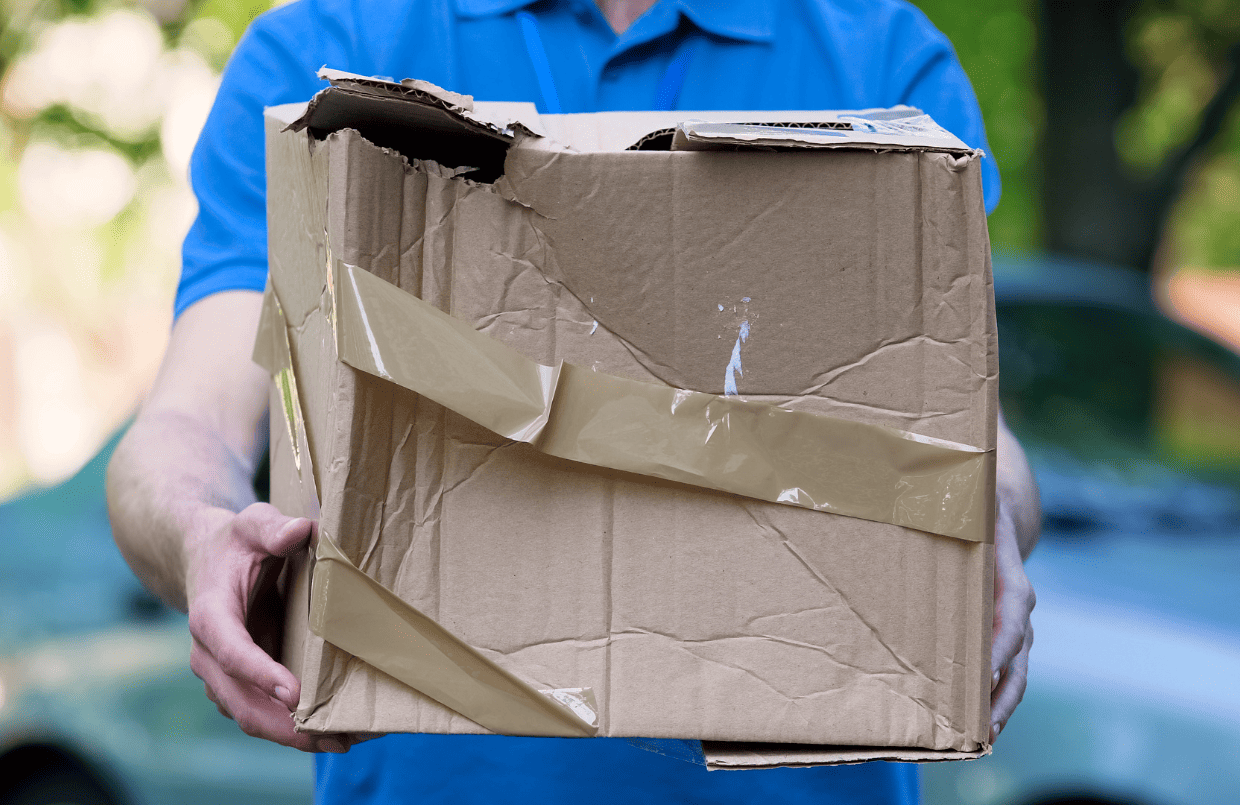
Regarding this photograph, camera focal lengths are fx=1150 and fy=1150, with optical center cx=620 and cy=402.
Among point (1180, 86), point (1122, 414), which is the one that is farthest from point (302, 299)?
point (1180, 86)

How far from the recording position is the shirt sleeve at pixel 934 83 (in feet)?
4.48

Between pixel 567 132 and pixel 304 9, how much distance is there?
54cm

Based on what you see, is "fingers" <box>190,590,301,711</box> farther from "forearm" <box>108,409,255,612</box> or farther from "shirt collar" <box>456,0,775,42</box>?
"shirt collar" <box>456,0,775,42</box>

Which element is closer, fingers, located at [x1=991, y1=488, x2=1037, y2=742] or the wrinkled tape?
the wrinkled tape

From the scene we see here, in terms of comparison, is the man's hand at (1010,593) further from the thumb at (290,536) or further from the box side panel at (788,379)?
the thumb at (290,536)

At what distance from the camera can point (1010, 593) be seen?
3.71ft

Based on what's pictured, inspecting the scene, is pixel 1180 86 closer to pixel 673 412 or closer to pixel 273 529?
pixel 673 412

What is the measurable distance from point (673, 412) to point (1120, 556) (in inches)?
85.2

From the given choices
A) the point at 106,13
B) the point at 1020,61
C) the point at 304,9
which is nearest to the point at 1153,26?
the point at 1020,61

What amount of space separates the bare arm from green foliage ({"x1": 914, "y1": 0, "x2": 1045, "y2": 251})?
8138 millimetres

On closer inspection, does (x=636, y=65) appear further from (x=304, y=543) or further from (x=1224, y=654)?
(x=1224, y=654)

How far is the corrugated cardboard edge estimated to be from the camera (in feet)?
3.11

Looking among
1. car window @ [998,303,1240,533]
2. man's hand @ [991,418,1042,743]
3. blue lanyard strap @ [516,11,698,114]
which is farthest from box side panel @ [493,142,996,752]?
car window @ [998,303,1240,533]

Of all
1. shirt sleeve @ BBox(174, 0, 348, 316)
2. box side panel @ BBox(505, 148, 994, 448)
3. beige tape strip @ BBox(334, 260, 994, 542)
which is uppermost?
shirt sleeve @ BBox(174, 0, 348, 316)
